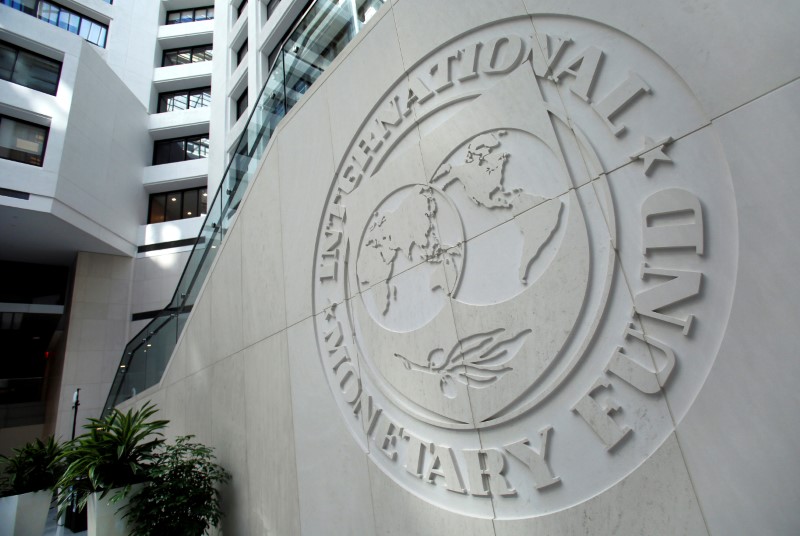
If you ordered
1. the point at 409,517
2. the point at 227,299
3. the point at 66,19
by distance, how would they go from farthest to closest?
the point at 66,19 < the point at 227,299 < the point at 409,517

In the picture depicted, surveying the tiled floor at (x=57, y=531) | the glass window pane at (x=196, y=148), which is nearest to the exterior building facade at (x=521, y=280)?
the tiled floor at (x=57, y=531)

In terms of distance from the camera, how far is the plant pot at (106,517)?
12.5 ft

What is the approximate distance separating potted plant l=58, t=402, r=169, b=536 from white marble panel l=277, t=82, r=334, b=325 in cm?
214

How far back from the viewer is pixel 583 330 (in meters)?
2.10

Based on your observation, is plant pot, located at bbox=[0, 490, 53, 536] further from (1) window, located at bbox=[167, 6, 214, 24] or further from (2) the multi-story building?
(1) window, located at bbox=[167, 6, 214, 24]

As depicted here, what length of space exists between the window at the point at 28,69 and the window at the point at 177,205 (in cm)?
499

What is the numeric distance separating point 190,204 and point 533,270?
1763cm

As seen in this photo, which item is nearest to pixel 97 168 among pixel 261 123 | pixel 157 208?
pixel 157 208

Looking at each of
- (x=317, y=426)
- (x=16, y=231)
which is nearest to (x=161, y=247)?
(x=16, y=231)

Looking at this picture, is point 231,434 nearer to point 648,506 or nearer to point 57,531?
point 648,506

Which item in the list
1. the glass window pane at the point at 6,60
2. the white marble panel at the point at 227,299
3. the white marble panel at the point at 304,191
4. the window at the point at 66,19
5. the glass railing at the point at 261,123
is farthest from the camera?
the window at the point at 66,19

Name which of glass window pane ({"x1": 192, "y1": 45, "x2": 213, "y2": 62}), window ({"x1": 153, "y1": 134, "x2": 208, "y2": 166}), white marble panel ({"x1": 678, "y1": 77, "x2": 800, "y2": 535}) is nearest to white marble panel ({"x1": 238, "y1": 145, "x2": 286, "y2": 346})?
white marble panel ({"x1": 678, "y1": 77, "x2": 800, "y2": 535})

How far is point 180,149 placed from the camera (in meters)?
18.0

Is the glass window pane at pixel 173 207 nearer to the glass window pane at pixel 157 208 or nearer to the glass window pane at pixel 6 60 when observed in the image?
the glass window pane at pixel 157 208
